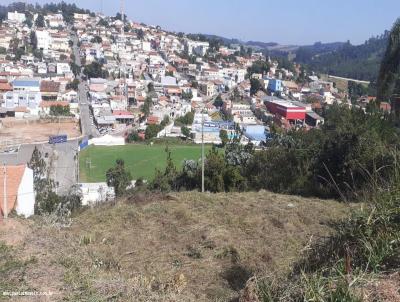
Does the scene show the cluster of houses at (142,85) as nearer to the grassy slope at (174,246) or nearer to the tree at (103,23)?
the tree at (103,23)

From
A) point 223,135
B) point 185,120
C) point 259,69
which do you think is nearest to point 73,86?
point 185,120

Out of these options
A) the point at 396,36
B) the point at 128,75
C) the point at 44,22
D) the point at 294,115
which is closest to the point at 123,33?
the point at 44,22

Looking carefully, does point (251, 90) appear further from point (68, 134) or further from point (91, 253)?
point (91, 253)

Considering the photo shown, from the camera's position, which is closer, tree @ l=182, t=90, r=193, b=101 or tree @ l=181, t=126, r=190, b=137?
tree @ l=181, t=126, r=190, b=137

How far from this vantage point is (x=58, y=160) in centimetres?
2408

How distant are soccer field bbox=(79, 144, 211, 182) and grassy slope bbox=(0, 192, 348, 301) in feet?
54.7

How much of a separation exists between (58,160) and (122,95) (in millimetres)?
19413

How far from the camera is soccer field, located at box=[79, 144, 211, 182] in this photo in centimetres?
2284

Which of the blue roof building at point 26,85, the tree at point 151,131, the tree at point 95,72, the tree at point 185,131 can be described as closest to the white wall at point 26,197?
the tree at point 151,131

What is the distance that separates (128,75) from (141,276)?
173ft

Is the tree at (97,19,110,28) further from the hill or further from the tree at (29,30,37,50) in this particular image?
the hill

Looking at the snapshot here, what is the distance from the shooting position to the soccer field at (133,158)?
74.9 ft

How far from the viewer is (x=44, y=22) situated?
81375 millimetres

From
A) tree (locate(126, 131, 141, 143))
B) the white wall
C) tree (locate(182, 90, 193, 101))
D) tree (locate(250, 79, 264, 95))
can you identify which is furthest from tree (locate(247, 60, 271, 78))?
the white wall
